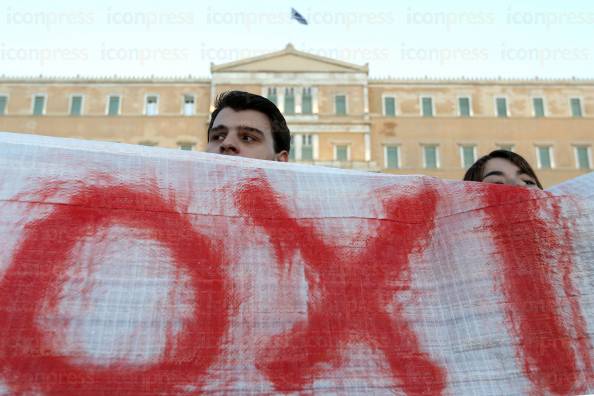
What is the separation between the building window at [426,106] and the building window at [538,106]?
413 centimetres

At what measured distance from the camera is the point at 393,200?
5.59 feet

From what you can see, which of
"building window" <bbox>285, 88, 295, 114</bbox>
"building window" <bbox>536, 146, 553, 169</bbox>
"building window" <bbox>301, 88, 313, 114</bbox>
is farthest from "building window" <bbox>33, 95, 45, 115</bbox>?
"building window" <bbox>536, 146, 553, 169</bbox>

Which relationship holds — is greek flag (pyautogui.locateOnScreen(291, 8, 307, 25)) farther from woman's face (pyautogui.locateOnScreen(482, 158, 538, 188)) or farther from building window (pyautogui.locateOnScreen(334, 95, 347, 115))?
woman's face (pyautogui.locateOnScreen(482, 158, 538, 188))

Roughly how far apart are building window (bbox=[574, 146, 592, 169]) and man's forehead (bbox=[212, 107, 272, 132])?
2531 centimetres

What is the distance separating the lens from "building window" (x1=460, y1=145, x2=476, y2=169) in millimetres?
25266

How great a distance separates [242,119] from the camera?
244 centimetres

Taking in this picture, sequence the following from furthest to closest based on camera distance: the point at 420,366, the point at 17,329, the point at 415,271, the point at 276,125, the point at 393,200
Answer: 1. the point at 276,125
2. the point at 393,200
3. the point at 415,271
4. the point at 420,366
5. the point at 17,329

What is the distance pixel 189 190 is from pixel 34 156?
38 cm

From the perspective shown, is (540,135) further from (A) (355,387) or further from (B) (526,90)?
(A) (355,387)

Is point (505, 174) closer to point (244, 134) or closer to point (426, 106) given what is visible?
point (244, 134)

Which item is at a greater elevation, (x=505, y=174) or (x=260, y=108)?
(x=260, y=108)

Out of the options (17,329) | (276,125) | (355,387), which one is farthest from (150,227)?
(276,125)

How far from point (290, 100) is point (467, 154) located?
23.5ft

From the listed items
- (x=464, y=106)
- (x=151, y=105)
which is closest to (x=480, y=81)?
(x=464, y=106)
